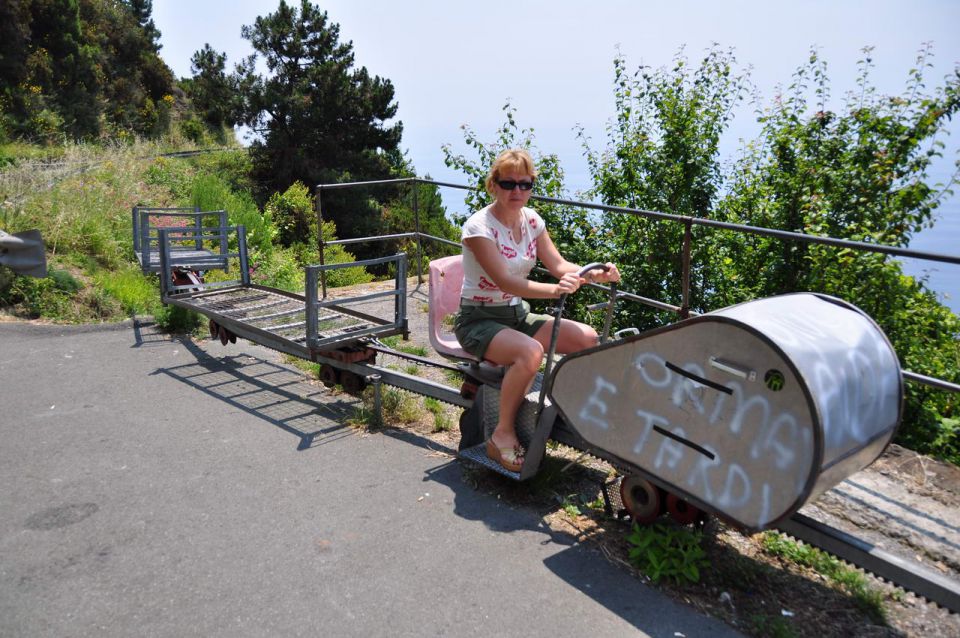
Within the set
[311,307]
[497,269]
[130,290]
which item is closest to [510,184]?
[497,269]

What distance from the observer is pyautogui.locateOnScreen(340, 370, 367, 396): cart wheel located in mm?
5686

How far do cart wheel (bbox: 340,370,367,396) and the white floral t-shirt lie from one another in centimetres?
159

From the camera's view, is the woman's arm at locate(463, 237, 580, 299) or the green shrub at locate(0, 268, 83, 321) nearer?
the woman's arm at locate(463, 237, 580, 299)

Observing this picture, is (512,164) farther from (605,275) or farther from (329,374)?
(329,374)

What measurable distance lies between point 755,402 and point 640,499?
3.27ft

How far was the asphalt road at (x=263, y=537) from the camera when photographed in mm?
3172

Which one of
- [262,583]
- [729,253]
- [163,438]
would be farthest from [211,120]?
[262,583]

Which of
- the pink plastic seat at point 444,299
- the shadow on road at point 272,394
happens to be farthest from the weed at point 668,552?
the shadow on road at point 272,394

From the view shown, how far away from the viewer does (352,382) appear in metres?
5.70

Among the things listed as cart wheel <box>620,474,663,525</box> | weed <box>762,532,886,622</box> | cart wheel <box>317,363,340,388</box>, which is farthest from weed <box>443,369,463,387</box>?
weed <box>762,532,886,622</box>

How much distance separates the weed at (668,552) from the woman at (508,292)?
0.80 meters

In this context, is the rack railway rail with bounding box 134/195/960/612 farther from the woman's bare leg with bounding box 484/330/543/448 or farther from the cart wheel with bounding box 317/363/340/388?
the woman's bare leg with bounding box 484/330/543/448

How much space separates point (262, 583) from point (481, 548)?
1.03 meters

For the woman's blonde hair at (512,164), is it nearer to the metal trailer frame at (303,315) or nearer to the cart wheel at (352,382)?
the metal trailer frame at (303,315)
